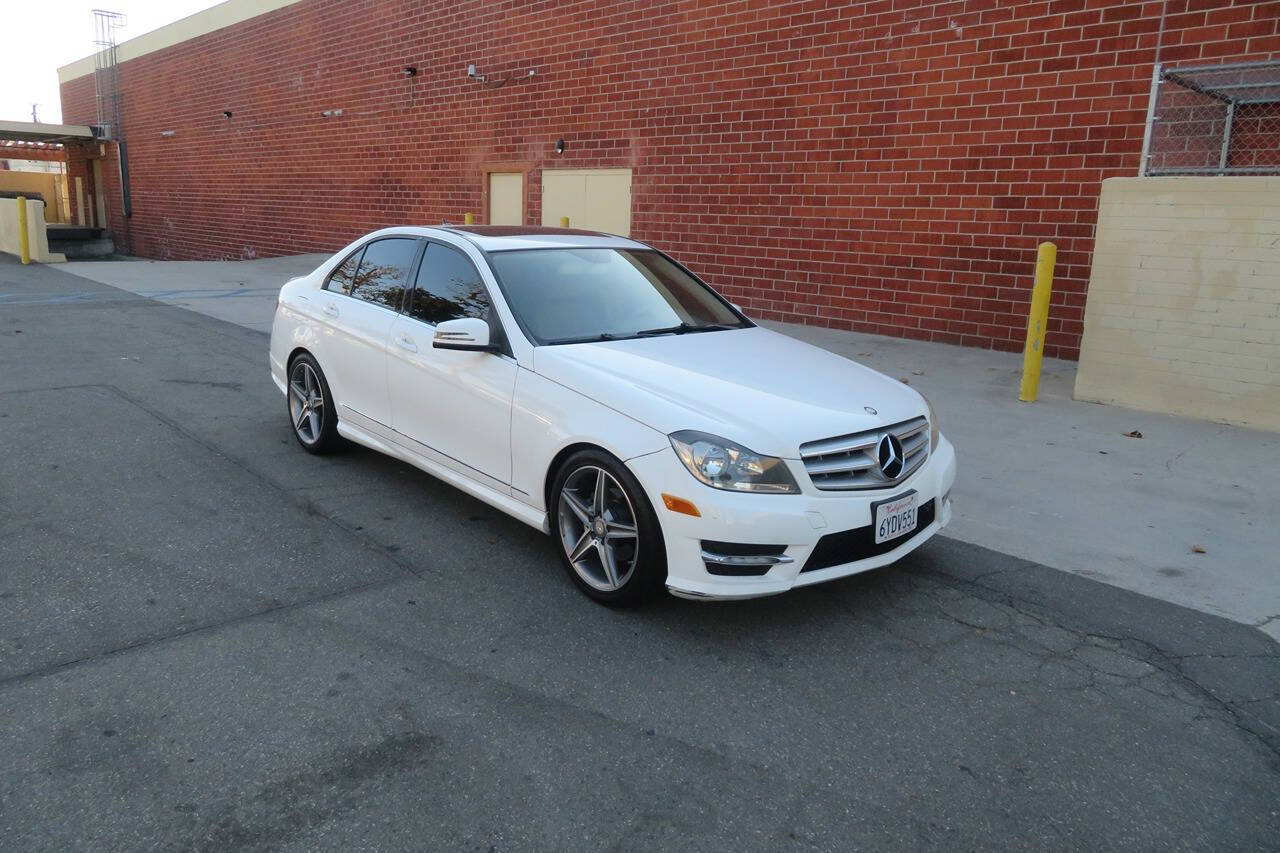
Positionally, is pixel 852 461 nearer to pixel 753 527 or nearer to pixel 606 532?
pixel 753 527

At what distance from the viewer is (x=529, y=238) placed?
5383 mm

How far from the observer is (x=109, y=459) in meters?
6.03

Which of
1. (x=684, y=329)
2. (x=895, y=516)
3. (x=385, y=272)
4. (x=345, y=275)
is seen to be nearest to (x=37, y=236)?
(x=345, y=275)

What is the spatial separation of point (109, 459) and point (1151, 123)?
7.75 meters

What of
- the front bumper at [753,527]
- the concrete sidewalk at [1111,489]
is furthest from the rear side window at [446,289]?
the concrete sidewalk at [1111,489]

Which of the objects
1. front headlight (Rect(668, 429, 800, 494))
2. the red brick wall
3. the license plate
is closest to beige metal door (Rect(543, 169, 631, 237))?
the red brick wall

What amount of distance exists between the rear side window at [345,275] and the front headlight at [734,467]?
305cm

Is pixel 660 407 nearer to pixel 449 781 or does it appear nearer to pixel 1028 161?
pixel 449 781

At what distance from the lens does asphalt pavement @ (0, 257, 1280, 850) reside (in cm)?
276

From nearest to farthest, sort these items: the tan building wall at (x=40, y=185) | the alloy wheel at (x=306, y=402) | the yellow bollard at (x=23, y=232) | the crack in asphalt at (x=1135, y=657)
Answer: the crack in asphalt at (x=1135, y=657) < the alloy wheel at (x=306, y=402) < the yellow bollard at (x=23, y=232) < the tan building wall at (x=40, y=185)

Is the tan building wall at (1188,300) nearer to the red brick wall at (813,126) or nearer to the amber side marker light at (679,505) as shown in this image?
the red brick wall at (813,126)

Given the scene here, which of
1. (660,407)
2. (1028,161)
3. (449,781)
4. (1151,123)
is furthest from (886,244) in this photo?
(449,781)

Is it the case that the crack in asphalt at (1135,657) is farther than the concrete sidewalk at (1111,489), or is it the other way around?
the concrete sidewalk at (1111,489)

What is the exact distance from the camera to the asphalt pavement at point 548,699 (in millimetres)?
2760
